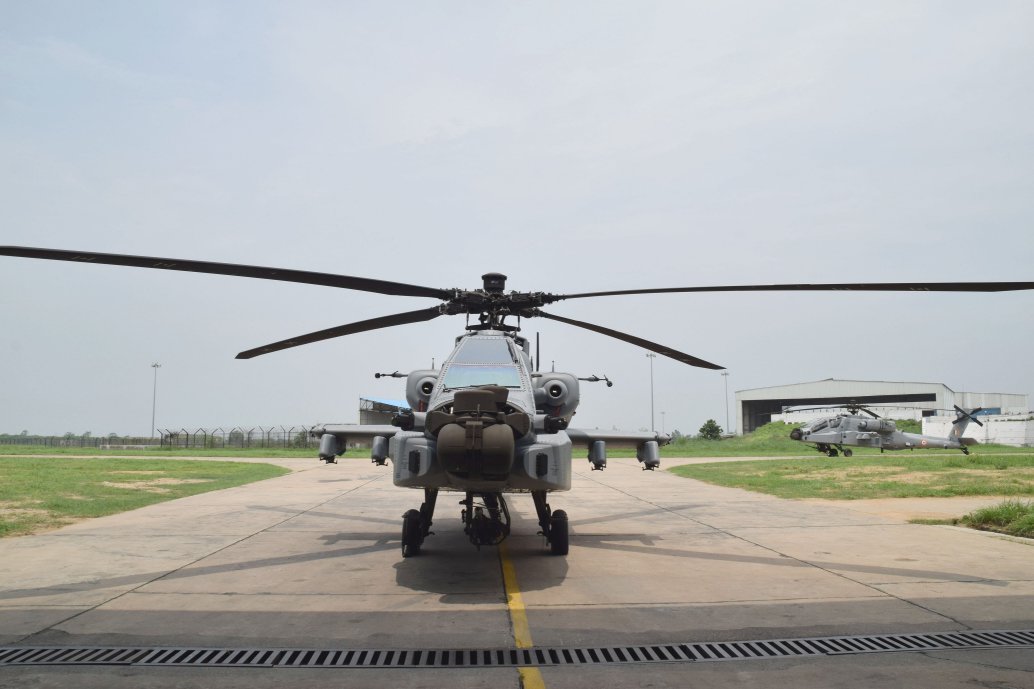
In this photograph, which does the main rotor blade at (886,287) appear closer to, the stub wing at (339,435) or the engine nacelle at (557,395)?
the engine nacelle at (557,395)

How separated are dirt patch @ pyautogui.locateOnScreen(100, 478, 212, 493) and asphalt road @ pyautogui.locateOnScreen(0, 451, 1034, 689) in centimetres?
582

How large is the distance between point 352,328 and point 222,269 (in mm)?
2651

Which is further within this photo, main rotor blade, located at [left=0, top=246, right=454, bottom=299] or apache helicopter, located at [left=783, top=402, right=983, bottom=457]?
apache helicopter, located at [left=783, top=402, right=983, bottom=457]

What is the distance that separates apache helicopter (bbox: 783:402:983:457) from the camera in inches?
1389

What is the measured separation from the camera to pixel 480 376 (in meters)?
8.12

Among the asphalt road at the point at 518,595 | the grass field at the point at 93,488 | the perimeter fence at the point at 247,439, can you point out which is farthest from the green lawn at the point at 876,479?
the perimeter fence at the point at 247,439

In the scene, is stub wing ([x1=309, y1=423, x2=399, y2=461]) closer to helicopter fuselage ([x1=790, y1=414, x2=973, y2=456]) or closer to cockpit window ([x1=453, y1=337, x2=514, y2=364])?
cockpit window ([x1=453, y1=337, x2=514, y2=364])

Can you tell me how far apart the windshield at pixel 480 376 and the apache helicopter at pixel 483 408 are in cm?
1

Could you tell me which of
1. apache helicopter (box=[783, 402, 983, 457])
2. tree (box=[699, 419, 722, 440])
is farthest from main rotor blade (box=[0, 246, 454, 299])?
tree (box=[699, 419, 722, 440])

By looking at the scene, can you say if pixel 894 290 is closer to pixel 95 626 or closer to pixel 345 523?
pixel 95 626

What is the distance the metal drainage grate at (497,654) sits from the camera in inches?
186

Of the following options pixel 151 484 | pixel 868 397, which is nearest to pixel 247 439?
pixel 151 484

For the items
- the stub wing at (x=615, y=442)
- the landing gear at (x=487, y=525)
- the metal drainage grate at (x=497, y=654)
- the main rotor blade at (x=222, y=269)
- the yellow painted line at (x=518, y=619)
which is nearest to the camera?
the yellow painted line at (x=518, y=619)

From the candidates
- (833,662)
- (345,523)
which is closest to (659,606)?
(833,662)
